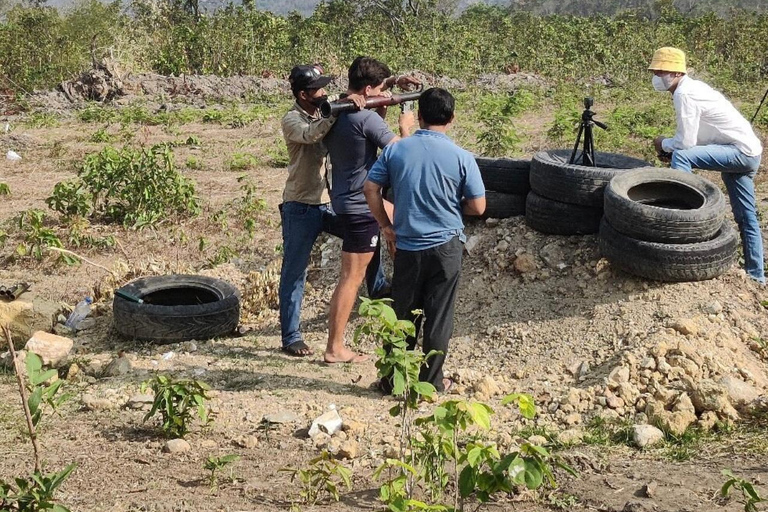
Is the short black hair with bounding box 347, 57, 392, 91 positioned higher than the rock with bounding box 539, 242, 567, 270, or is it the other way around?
the short black hair with bounding box 347, 57, 392, 91

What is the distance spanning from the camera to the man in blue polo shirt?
5.07 m

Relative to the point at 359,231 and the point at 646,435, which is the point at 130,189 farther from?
the point at 646,435

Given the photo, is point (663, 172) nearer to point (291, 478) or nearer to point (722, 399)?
point (722, 399)

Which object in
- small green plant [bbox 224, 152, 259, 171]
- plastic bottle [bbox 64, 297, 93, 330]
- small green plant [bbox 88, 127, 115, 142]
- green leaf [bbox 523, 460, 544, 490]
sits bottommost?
small green plant [bbox 88, 127, 115, 142]

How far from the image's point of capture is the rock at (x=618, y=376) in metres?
5.47

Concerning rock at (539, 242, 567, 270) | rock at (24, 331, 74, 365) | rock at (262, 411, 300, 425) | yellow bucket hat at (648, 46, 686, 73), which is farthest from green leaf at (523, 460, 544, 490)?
yellow bucket hat at (648, 46, 686, 73)

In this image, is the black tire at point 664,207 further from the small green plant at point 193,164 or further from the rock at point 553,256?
the small green plant at point 193,164

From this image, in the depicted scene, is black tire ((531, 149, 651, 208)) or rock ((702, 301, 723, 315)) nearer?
rock ((702, 301, 723, 315))

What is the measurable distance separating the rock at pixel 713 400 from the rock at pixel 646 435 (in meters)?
0.34

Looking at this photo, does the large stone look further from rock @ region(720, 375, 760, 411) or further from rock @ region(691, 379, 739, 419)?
rock @ region(720, 375, 760, 411)

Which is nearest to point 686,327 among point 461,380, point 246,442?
point 461,380

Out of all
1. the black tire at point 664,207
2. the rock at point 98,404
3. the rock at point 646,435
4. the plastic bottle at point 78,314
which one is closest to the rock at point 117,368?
the rock at point 98,404

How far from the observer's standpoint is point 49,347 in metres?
6.32

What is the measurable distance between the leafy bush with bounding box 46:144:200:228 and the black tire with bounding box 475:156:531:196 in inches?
158
